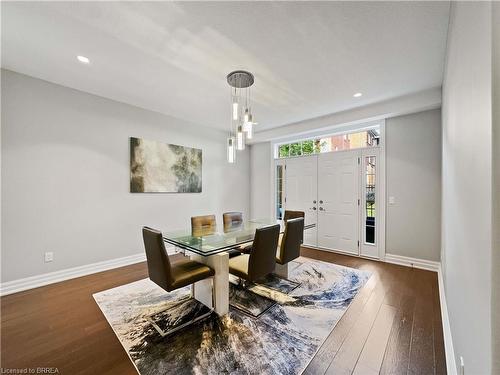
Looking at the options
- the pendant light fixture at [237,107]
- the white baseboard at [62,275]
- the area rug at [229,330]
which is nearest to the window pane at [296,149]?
the pendant light fixture at [237,107]

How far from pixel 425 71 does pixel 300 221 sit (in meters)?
2.43

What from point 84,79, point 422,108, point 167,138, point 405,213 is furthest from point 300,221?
point 84,79

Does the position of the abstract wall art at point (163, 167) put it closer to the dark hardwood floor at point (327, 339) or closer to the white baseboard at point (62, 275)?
the white baseboard at point (62, 275)

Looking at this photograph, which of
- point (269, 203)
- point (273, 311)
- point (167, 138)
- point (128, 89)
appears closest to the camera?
point (273, 311)

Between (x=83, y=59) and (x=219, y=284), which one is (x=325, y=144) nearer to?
(x=219, y=284)

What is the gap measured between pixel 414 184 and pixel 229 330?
3603 mm

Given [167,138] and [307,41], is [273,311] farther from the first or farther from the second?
[167,138]

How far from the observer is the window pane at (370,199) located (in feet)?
13.1

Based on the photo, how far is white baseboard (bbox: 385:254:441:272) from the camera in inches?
133

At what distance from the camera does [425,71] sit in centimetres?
265

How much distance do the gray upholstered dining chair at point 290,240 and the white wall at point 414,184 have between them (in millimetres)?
2179

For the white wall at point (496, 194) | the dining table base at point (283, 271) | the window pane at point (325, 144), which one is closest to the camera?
the white wall at point (496, 194)

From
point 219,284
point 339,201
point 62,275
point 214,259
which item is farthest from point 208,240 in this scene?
point 339,201

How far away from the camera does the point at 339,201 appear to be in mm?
4379
